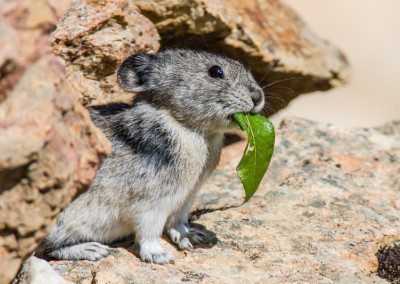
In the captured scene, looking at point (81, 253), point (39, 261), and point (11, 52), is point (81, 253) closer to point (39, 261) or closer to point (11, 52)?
point (39, 261)

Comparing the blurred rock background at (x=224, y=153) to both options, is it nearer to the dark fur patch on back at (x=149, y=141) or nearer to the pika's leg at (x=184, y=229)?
the pika's leg at (x=184, y=229)

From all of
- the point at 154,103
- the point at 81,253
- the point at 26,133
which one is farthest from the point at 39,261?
the point at 154,103

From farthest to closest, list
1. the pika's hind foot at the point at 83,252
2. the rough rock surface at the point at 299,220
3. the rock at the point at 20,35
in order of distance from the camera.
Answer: the pika's hind foot at the point at 83,252 < the rough rock surface at the point at 299,220 < the rock at the point at 20,35

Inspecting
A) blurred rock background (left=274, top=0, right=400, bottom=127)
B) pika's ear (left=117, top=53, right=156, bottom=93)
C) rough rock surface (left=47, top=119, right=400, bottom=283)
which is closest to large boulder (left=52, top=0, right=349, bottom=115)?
rough rock surface (left=47, top=119, right=400, bottom=283)

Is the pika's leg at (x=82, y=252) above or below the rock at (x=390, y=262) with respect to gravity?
below

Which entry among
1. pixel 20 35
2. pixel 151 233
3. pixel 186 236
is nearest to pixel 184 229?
pixel 186 236

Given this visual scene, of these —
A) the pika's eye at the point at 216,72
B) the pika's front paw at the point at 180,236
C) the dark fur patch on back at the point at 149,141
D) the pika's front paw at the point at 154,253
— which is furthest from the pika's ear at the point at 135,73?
the pika's front paw at the point at 154,253
